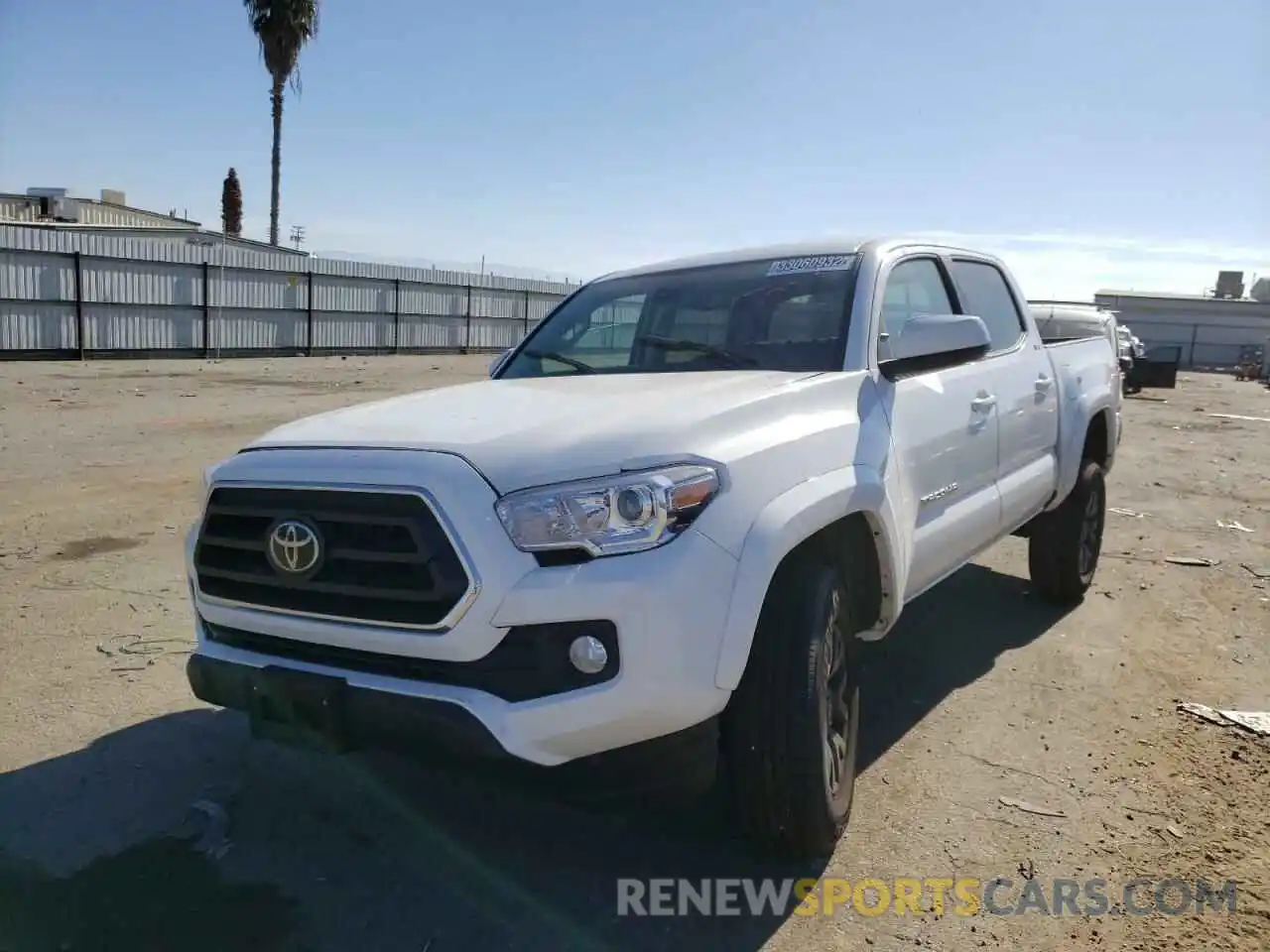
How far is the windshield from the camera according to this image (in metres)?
3.55

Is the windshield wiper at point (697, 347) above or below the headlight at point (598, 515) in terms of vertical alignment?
above

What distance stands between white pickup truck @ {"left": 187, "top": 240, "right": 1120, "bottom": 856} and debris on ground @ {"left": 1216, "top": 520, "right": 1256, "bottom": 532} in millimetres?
5576

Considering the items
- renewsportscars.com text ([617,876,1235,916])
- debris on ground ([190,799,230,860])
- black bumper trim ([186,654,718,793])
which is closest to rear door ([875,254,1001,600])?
renewsportscars.com text ([617,876,1235,916])

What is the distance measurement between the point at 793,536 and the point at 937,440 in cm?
129

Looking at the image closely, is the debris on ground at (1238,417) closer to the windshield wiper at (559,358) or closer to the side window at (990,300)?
the side window at (990,300)

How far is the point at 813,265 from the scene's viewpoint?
3791mm

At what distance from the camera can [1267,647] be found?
193 inches

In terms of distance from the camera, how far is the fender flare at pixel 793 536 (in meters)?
2.39

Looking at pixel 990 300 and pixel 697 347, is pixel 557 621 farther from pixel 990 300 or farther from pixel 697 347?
pixel 990 300

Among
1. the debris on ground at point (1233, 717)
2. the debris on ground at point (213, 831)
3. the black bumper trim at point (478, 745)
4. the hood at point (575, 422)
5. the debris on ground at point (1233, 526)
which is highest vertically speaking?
the hood at point (575, 422)

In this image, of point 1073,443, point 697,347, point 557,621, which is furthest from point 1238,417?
point 557,621

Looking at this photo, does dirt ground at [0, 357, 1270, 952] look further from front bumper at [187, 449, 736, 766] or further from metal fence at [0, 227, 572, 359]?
metal fence at [0, 227, 572, 359]

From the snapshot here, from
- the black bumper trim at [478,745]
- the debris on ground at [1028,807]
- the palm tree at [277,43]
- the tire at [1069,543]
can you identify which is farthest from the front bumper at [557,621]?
the palm tree at [277,43]

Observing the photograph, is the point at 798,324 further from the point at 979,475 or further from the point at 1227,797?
the point at 1227,797
